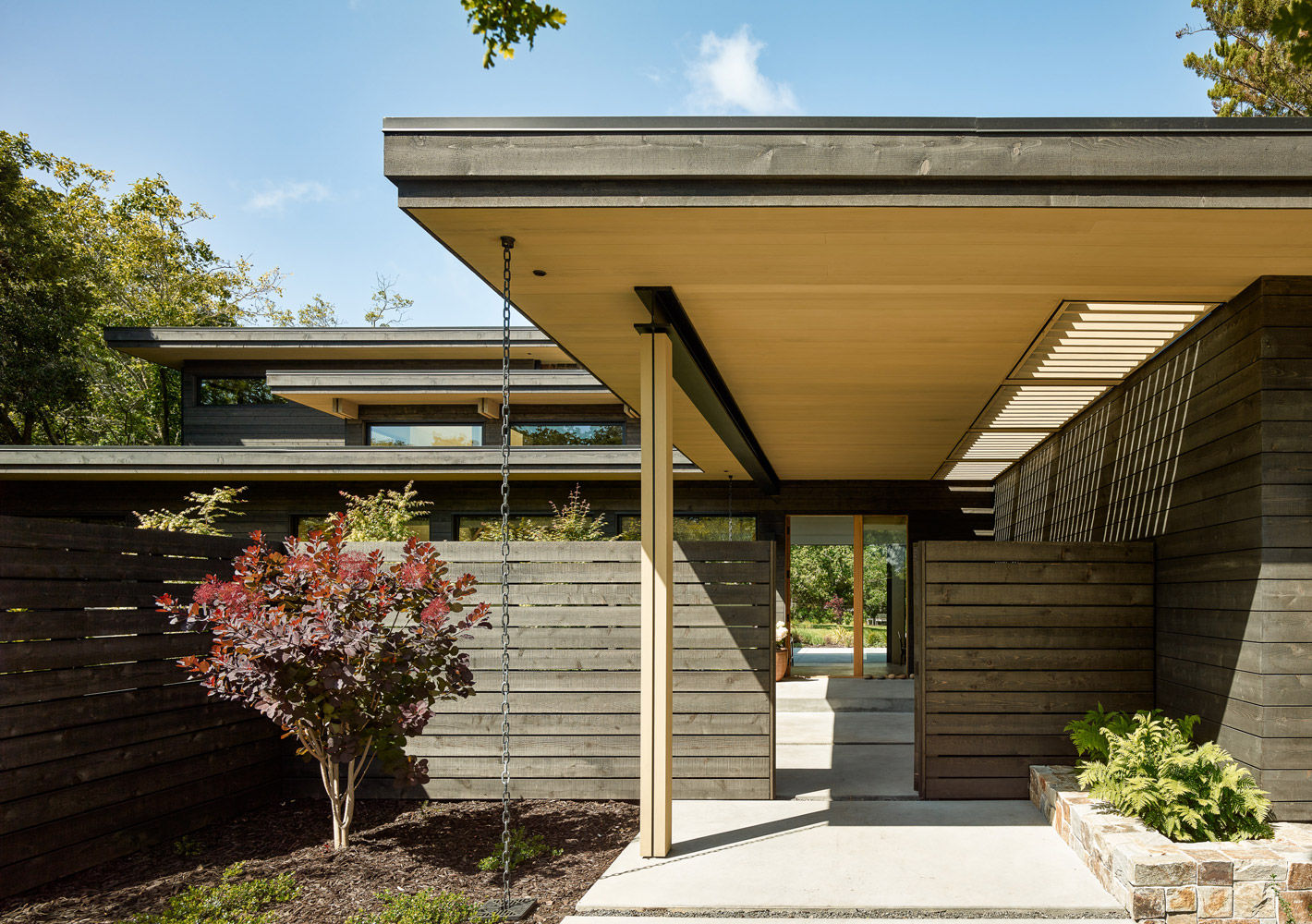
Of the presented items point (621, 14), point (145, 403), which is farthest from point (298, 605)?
point (145, 403)

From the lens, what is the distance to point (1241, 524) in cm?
425

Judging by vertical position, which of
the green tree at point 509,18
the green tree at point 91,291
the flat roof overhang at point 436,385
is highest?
the green tree at point 91,291

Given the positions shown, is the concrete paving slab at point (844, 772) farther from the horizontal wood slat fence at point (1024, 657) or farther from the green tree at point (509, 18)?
the green tree at point (509, 18)

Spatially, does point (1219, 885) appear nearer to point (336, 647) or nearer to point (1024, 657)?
point (1024, 657)

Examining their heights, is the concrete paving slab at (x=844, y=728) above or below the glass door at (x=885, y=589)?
below

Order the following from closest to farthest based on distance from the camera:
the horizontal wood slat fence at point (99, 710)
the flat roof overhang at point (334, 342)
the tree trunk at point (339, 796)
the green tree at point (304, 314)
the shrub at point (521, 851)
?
the horizontal wood slat fence at point (99, 710) → the shrub at point (521, 851) → the tree trunk at point (339, 796) → the flat roof overhang at point (334, 342) → the green tree at point (304, 314)

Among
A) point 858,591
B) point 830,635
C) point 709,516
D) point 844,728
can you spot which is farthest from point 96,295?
point 844,728

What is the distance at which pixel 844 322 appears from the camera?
482 centimetres

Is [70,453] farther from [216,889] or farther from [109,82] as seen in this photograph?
[109,82]

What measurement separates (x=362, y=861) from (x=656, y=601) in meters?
2.04

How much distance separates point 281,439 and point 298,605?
1340 centimetres

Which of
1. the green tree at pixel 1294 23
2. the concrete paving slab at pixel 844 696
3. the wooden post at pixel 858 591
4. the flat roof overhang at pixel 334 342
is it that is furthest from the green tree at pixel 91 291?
the green tree at pixel 1294 23

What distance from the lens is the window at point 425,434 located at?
51.3 ft

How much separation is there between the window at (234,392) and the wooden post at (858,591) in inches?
469
